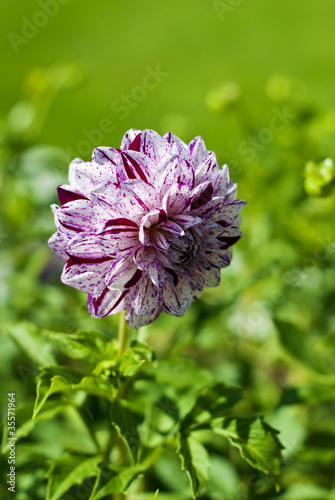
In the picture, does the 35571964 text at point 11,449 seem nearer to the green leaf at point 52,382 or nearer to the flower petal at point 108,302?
the green leaf at point 52,382

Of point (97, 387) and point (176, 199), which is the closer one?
point (176, 199)

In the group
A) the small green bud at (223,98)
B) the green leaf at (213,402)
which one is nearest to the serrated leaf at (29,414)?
the green leaf at (213,402)

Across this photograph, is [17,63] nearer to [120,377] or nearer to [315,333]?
[315,333]

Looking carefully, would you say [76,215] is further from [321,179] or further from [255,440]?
[321,179]

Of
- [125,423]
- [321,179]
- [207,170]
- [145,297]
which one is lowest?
[125,423]

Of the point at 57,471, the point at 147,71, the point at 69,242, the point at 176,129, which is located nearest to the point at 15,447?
the point at 57,471

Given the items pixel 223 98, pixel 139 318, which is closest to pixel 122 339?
pixel 139 318

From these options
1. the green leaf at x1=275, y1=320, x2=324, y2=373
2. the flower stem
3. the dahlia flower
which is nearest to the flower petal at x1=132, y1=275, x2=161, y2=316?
the dahlia flower
